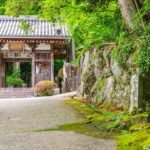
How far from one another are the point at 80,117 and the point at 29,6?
5.11 m

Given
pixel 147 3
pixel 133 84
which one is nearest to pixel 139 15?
pixel 147 3

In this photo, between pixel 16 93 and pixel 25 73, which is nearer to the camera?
pixel 16 93

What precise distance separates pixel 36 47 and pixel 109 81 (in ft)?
54.7

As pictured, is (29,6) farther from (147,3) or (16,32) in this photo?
(16,32)

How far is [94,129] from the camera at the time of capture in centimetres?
634

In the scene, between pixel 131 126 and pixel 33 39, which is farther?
pixel 33 39

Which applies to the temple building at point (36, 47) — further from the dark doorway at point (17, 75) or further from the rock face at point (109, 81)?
the rock face at point (109, 81)

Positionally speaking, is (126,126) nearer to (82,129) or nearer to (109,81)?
(82,129)

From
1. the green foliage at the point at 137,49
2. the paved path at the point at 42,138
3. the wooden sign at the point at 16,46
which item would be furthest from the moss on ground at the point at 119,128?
the wooden sign at the point at 16,46

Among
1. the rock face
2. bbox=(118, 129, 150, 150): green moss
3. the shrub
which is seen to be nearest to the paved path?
bbox=(118, 129, 150, 150): green moss

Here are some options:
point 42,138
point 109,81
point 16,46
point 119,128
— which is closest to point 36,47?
point 16,46

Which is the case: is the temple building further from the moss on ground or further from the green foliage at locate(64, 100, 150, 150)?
the moss on ground

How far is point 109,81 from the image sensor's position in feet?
29.2

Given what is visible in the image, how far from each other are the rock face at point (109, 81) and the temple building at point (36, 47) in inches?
487
